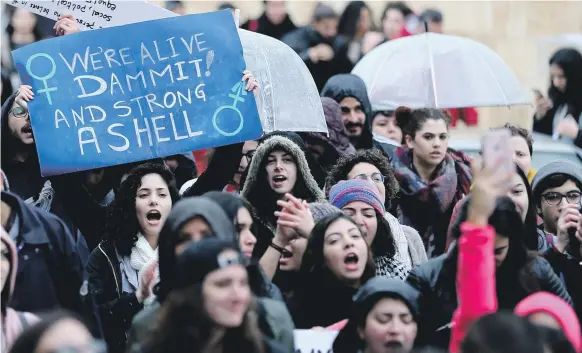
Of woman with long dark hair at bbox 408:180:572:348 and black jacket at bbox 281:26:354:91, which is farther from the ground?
black jacket at bbox 281:26:354:91

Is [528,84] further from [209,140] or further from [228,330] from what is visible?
[228,330]

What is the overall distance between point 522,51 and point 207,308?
1306 cm

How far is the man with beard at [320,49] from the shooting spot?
14008 mm

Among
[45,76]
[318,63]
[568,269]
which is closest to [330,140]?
[45,76]

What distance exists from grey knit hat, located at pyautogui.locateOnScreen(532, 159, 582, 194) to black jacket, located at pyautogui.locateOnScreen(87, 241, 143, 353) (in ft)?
8.51

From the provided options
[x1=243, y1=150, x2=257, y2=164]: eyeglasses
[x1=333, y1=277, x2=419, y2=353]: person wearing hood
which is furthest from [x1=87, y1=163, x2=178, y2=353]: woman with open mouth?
[x1=333, y1=277, x2=419, y2=353]: person wearing hood

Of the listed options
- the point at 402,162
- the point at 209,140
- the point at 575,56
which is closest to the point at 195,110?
the point at 209,140

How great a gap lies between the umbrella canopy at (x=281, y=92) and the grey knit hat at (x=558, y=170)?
1247 mm

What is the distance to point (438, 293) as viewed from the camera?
8672 mm

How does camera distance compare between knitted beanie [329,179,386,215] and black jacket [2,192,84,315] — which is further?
knitted beanie [329,179,386,215]

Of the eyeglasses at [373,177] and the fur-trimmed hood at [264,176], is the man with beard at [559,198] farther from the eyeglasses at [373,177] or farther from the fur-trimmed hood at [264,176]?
the fur-trimmed hood at [264,176]

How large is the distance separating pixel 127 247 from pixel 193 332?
2.20 metres

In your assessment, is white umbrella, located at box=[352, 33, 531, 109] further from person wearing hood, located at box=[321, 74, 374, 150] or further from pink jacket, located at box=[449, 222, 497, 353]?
pink jacket, located at box=[449, 222, 497, 353]

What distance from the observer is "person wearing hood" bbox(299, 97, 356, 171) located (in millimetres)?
11438
